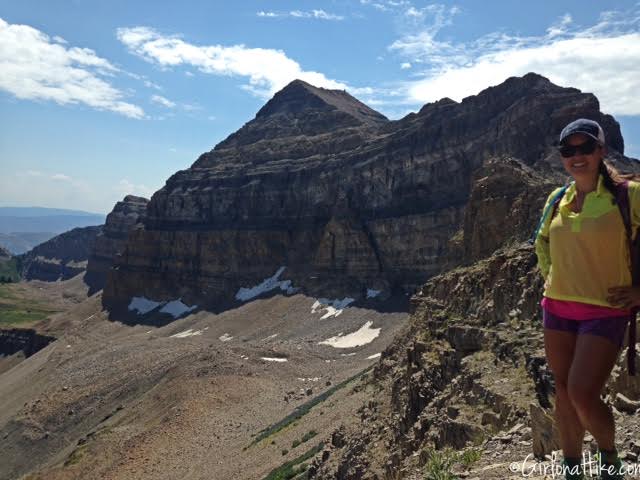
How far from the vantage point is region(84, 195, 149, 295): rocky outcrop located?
6786 inches

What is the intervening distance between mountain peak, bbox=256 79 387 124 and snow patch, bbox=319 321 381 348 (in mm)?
92107

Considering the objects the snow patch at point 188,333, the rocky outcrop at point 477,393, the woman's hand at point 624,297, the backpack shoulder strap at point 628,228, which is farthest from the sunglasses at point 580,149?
the snow patch at point 188,333

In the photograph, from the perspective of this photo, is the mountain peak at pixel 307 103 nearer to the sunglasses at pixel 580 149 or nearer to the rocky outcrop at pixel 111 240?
the rocky outcrop at pixel 111 240

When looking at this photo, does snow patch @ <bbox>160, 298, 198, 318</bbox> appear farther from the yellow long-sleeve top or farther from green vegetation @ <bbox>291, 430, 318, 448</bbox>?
the yellow long-sleeve top

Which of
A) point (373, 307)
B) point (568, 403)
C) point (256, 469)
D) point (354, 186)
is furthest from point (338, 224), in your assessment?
point (568, 403)

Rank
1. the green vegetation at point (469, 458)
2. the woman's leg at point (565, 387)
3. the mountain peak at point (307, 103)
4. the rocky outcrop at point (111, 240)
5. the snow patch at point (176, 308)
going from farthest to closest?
the rocky outcrop at point (111, 240) → the mountain peak at point (307, 103) → the snow patch at point (176, 308) → the green vegetation at point (469, 458) → the woman's leg at point (565, 387)

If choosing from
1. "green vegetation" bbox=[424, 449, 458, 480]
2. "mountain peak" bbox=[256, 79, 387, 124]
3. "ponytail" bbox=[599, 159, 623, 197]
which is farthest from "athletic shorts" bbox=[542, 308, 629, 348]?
"mountain peak" bbox=[256, 79, 387, 124]

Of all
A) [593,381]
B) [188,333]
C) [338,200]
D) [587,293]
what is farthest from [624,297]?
[338,200]

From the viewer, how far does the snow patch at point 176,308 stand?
103m

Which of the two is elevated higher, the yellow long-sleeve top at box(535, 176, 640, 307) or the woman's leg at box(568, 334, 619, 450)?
the yellow long-sleeve top at box(535, 176, 640, 307)

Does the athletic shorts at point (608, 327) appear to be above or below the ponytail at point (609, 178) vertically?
below

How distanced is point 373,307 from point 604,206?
74.6m

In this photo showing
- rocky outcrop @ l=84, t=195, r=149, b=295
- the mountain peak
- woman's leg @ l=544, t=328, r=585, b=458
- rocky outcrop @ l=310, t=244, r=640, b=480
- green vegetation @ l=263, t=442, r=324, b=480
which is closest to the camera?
woman's leg @ l=544, t=328, r=585, b=458

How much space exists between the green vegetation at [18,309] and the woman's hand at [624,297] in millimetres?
134074
